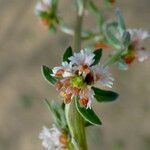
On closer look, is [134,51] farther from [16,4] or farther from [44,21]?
[16,4]

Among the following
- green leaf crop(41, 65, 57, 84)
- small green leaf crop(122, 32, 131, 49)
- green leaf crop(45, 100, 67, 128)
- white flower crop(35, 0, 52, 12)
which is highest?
white flower crop(35, 0, 52, 12)

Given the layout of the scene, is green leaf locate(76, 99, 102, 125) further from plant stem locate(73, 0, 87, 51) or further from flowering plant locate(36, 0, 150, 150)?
plant stem locate(73, 0, 87, 51)

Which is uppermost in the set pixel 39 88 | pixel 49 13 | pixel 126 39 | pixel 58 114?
pixel 39 88

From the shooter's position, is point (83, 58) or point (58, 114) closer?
point (83, 58)

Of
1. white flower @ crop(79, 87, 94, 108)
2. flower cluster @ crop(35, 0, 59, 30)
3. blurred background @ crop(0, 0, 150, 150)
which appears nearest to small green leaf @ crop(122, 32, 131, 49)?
white flower @ crop(79, 87, 94, 108)

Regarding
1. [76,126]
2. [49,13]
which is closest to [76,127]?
[76,126]

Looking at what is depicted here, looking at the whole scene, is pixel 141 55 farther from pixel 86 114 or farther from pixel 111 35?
pixel 86 114
